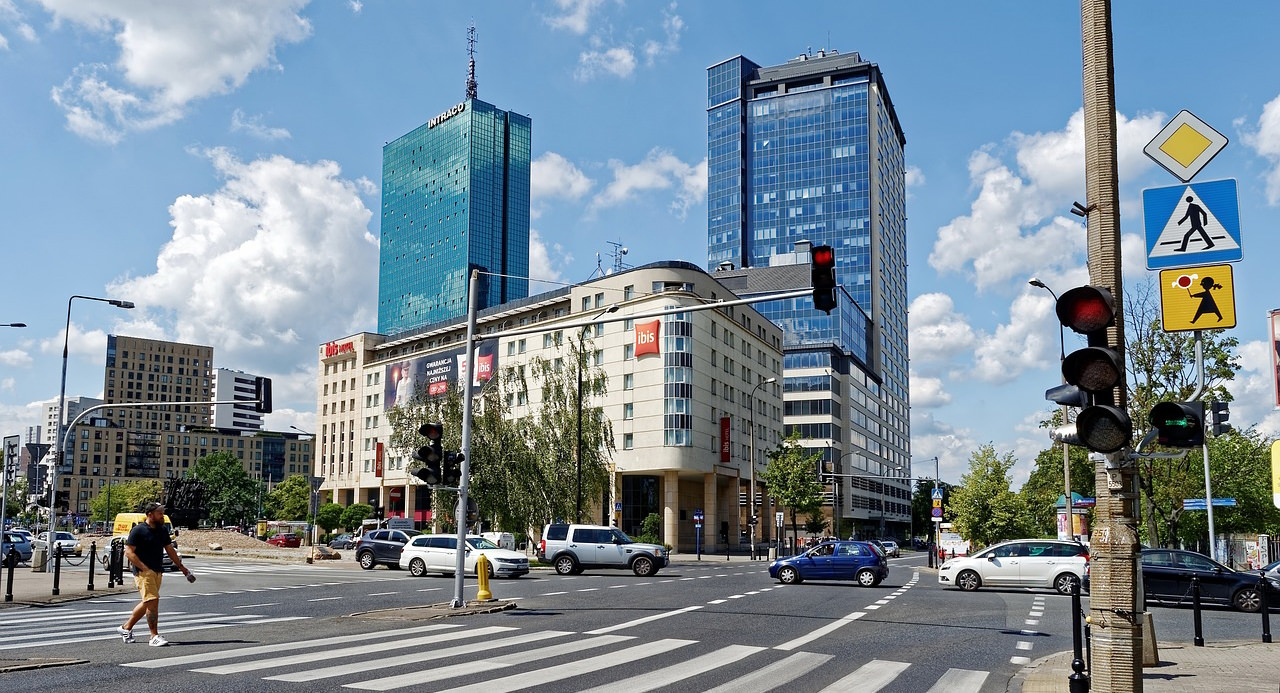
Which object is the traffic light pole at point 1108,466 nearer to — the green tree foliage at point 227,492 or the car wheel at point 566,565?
the car wheel at point 566,565

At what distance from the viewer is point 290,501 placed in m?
122

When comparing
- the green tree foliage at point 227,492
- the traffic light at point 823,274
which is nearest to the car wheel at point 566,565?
the traffic light at point 823,274

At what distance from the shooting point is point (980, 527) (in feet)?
168

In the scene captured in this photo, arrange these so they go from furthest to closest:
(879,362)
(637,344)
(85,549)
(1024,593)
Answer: (879,362), (637,344), (85,549), (1024,593)

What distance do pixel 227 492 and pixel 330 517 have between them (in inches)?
1551

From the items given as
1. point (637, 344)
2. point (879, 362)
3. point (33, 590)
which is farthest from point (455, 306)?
point (33, 590)

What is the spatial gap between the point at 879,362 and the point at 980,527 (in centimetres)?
9469

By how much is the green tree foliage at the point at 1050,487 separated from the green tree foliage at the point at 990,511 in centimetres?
247

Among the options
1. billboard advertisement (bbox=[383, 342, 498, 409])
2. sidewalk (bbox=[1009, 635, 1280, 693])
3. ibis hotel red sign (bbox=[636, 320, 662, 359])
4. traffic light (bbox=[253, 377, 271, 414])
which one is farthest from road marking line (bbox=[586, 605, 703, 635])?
billboard advertisement (bbox=[383, 342, 498, 409])

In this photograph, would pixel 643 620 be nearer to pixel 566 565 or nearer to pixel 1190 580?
pixel 1190 580

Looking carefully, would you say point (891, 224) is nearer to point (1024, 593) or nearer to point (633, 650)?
point (1024, 593)

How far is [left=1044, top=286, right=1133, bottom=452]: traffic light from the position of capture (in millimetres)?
5871

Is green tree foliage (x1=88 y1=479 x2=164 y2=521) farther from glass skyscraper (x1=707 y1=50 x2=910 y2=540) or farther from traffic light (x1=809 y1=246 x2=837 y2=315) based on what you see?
traffic light (x1=809 y1=246 x2=837 y2=315)

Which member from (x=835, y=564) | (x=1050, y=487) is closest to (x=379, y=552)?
(x=835, y=564)
